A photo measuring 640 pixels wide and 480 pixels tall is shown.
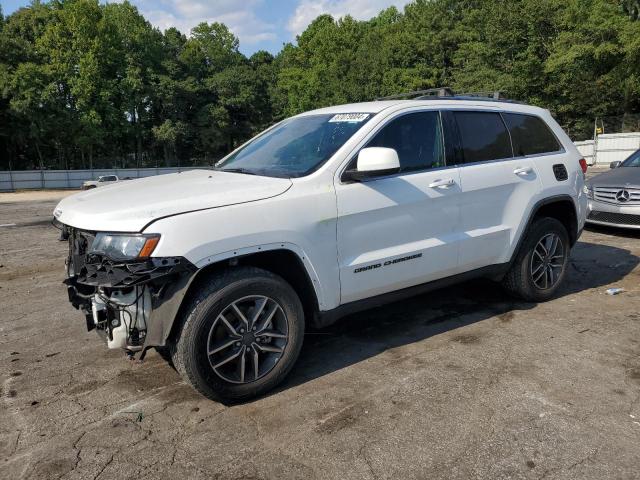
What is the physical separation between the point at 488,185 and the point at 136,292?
→ 2921mm

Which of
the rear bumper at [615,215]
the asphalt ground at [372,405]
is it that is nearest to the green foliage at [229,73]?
the rear bumper at [615,215]

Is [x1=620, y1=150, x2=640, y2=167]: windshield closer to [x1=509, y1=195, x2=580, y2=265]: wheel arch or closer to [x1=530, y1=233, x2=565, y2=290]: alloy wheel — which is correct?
[x1=509, y1=195, x2=580, y2=265]: wheel arch

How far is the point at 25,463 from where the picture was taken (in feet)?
8.84

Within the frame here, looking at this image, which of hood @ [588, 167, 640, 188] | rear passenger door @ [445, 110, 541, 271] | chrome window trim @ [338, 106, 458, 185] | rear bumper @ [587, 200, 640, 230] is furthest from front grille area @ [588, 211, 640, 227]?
chrome window trim @ [338, 106, 458, 185]

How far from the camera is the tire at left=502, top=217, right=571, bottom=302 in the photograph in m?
4.80

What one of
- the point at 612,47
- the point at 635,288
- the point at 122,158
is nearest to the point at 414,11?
the point at 612,47

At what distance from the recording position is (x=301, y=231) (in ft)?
10.8

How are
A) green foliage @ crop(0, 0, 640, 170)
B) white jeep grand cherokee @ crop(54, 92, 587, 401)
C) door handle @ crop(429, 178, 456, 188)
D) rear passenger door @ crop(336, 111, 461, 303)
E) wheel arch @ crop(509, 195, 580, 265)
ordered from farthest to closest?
green foliage @ crop(0, 0, 640, 170) < wheel arch @ crop(509, 195, 580, 265) < door handle @ crop(429, 178, 456, 188) < rear passenger door @ crop(336, 111, 461, 303) < white jeep grand cherokee @ crop(54, 92, 587, 401)

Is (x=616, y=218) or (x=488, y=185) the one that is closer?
(x=488, y=185)

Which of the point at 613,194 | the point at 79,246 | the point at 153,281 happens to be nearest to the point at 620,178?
the point at 613,194

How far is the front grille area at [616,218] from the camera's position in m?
7.81

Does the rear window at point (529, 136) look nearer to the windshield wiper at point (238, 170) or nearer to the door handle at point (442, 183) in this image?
the door handle at point (442, 183)

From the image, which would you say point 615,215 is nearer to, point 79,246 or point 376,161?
point 376,161

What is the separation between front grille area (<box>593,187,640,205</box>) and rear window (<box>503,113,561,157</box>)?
358cm
